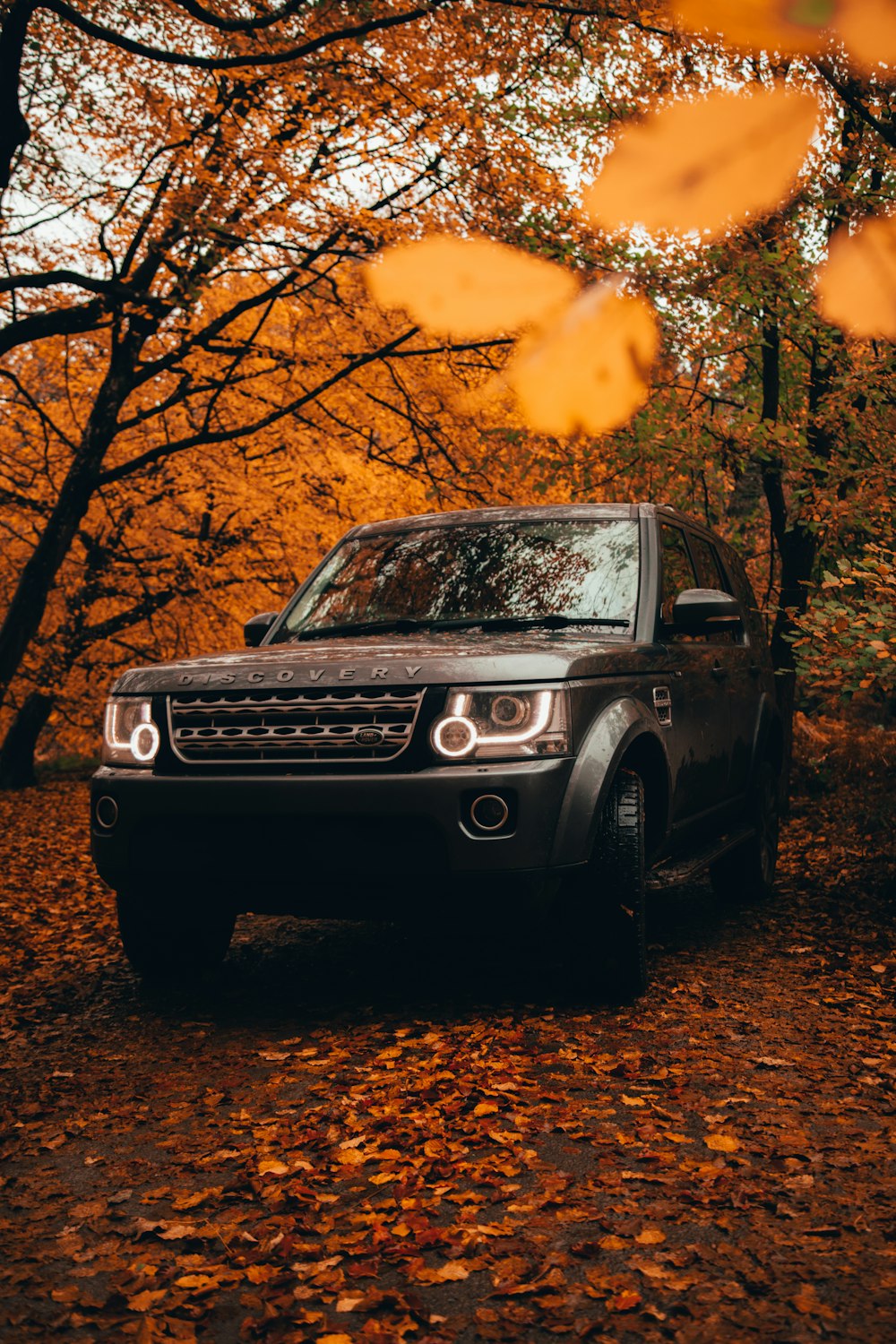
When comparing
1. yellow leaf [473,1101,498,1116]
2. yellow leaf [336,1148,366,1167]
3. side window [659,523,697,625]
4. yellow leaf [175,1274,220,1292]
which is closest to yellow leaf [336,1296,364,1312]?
yellow leaf [175,1274,220,1292]

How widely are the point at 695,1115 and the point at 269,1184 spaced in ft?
4.17

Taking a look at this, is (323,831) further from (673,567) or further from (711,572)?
(711,572)

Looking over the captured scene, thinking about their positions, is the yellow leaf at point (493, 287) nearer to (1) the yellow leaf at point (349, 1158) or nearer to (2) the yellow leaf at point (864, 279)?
(2) the yellow leaf at point (864, 279)

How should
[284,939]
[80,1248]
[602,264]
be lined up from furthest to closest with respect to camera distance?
[602,264] < [284,939] < [80,1248]

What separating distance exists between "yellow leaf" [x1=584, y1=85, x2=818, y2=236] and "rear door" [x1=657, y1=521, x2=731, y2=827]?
3584 mm

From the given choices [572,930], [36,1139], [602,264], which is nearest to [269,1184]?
[36,1139]

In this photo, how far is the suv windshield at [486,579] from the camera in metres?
5.12

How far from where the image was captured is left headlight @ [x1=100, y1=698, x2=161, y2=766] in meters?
4.50

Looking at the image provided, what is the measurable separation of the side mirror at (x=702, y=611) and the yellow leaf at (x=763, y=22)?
11.8 ft

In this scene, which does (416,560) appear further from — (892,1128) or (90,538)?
(90,538)

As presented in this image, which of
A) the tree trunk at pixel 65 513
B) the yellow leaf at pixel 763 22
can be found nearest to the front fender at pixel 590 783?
the yellow leaf at pixel 763 22

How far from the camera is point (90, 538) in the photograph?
57.3 feet


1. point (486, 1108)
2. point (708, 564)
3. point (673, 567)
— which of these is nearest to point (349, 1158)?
point (486, 1108)

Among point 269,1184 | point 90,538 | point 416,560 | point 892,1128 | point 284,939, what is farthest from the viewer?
point 90,538
